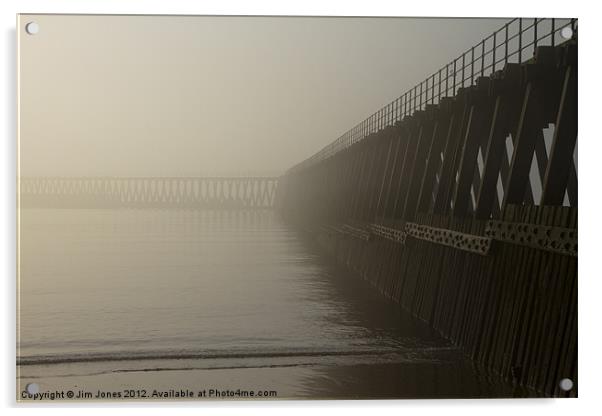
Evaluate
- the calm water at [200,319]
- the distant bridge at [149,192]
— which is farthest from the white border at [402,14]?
the distant bridge at [149,192]

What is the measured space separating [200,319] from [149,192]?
165 centimetres

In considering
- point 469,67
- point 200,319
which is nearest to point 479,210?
point 469,67

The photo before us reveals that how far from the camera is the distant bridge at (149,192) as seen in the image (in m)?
8.87

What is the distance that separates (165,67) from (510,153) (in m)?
4.53

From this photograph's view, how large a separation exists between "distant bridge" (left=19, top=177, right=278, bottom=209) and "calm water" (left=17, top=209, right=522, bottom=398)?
145mm

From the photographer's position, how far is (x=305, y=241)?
1002 cm

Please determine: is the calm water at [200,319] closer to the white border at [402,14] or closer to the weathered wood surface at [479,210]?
the white border at [402,14]

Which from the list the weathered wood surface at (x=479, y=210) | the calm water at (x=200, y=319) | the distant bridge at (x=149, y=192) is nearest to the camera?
the weathered wood surface at (x=479, y=210)

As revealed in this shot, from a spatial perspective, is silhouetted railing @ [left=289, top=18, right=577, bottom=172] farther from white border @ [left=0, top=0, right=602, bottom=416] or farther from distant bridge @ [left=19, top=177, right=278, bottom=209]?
distant bridge @ [left=19, top=177, right=278, bottom=209]

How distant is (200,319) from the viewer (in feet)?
29.7

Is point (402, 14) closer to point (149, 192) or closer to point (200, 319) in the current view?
point (149, 192)

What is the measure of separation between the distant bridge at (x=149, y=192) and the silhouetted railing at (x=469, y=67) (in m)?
0.66

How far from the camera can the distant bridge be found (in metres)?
8.87

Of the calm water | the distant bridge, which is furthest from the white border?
the distant bridge
